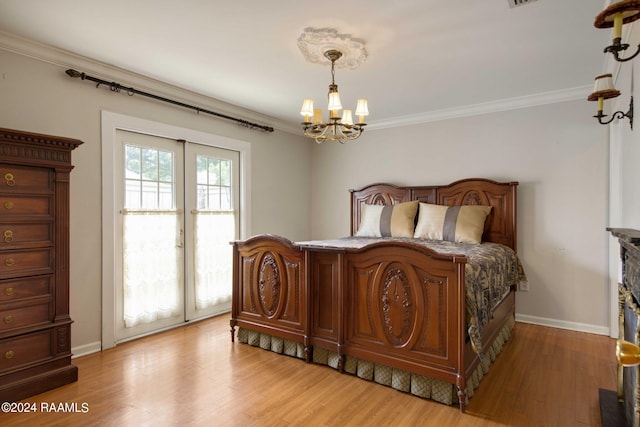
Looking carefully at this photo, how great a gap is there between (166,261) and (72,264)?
864 mm

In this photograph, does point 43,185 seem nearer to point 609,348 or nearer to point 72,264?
point 72,264

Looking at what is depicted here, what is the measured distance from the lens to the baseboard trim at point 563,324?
3.50 metres

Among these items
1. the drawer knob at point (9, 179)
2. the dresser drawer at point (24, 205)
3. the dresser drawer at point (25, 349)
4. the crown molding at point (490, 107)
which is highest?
the crown molding at point (490, 107)

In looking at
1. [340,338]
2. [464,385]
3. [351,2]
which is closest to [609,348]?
[464,385]

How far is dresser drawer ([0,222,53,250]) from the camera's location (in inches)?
88.7

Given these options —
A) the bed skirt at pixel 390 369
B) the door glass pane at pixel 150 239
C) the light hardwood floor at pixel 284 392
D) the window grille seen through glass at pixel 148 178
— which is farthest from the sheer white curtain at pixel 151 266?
the bed skirt at pixel 390 369

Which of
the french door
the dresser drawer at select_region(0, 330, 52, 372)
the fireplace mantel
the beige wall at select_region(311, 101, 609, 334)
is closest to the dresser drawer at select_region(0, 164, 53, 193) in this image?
the french door

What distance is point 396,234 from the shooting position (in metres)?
4.03

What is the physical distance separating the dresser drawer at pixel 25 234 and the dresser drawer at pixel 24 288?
9.4 inches

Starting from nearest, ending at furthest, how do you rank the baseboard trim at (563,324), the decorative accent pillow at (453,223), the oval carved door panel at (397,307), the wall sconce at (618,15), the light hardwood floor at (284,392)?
the wall sconce at (618,15) < the light hardwood floor at (284,392) < the oval carved door panel at (397,307) < the baseboard trim at (563,324) < the decorative accent pillow at (453,223)

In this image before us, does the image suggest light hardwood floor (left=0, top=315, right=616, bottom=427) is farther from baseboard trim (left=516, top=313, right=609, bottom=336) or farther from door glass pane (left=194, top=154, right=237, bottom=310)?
door glass pane (left=194, top=154, right=237, bottom=310)

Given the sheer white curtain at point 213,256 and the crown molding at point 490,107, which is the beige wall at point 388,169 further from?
the sheer white curtain at point 213,256

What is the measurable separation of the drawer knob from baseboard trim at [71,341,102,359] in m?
1.43

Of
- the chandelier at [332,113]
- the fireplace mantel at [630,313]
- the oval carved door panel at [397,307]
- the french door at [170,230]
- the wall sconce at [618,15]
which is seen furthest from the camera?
the french door at [170,230]
